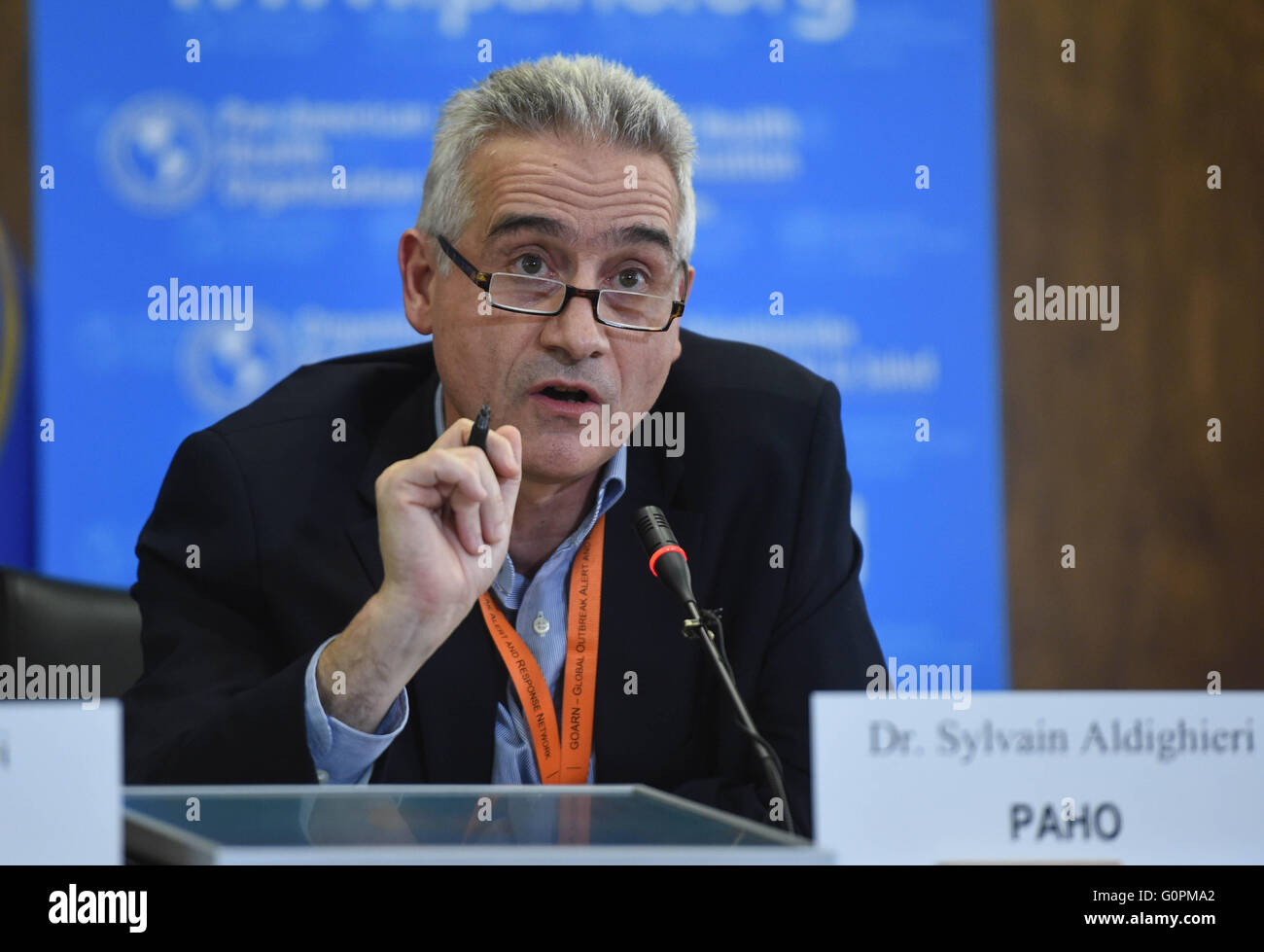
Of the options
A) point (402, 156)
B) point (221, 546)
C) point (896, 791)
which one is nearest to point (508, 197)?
point (221, 546)

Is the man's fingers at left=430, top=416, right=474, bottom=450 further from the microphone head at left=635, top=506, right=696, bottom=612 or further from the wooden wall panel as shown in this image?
the wooden wall panel

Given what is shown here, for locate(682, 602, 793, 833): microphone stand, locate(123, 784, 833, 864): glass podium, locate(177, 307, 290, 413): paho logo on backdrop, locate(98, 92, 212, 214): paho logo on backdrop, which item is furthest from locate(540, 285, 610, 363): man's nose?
locate(98, 92, 212, 214): paho logo on backdrop

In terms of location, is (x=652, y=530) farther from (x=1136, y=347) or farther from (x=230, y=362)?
(x=1136, y=347)

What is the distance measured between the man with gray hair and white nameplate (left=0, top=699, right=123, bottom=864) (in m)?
0.79

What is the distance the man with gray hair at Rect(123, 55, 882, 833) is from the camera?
2.02m

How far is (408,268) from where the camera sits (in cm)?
238

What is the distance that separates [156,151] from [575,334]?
2077mm

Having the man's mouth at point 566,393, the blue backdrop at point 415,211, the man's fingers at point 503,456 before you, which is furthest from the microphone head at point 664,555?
the blue backdrop at point 415,211

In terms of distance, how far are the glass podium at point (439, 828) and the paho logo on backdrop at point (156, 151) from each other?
2567mm

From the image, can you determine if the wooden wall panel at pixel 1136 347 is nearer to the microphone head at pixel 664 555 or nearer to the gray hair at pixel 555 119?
the gray hair at pixel 555 119

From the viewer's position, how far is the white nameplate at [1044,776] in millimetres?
1105

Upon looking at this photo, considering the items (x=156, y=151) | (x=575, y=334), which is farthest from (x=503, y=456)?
(x=156, y=151)
